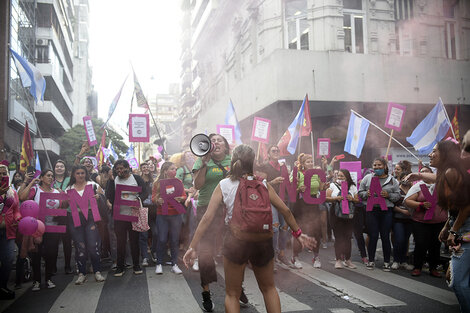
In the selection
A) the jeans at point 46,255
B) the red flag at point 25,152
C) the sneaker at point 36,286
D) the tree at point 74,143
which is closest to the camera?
the sneaker at point 36,286

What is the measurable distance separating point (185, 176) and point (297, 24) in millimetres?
10169

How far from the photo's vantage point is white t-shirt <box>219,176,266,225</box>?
3051mm

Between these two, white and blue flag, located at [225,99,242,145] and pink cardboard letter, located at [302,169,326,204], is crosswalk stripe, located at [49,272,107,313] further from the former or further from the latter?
white and blue flag, located at [225,99,242,145]

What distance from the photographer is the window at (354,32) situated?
14.8m

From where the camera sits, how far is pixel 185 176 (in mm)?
7070

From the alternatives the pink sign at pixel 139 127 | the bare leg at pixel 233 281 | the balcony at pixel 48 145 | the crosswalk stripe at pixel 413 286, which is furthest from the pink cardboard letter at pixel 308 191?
the balcony at pixel 48 145

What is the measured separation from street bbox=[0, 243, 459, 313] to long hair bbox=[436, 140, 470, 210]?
1449mm

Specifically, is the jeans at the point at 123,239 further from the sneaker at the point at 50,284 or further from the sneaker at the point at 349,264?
the sneaker at the point at 349,264

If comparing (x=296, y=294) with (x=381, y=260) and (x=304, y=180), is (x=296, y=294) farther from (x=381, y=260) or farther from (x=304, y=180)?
(x=381, y=260)

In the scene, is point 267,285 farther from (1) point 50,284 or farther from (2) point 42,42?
(2) point 42,42

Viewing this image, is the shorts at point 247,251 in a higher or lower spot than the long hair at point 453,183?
lower

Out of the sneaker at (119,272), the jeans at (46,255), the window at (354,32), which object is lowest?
the sneaker at (119,272)

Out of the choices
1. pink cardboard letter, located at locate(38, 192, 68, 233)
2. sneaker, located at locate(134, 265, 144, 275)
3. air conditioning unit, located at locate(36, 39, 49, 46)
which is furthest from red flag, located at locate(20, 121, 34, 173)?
air conditioning unit, located at locate(36, 39, 49, 46)

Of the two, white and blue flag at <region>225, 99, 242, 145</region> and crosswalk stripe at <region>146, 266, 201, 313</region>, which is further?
white and blue flag at <region>225, 99, 242, 145</region>
